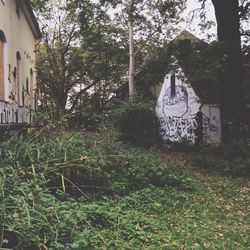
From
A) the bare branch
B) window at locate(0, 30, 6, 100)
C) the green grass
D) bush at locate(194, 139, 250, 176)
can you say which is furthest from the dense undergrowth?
the bare branch

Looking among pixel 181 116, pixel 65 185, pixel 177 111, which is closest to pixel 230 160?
pixel 65 185

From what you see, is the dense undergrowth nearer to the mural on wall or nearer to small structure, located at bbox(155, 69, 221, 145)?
small structure, located at bbox(155, 69, 221, 145)

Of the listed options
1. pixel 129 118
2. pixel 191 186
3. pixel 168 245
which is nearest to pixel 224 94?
pixel 129 118

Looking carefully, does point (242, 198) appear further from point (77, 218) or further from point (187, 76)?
point (187, 76)

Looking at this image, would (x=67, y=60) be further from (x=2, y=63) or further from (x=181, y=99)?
(x=2, y=63)

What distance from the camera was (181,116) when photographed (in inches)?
894

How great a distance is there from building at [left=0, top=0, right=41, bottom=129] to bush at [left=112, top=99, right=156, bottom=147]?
16.1ft

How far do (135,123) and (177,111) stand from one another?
10.7ft

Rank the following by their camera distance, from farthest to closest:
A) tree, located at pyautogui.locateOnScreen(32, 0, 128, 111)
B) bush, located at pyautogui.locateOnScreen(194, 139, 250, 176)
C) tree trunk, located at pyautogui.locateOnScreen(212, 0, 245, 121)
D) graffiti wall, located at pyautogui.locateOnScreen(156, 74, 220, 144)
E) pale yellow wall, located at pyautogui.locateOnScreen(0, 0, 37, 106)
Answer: tree, located at pyautogui.locateOnScreen(32, 0, 128, 111) < graffiti wall, located at pyautogui.locateOnScreen(156, 74, 220, 144) < tree trunk, located at pyautogui.locateOnScreen(212, 0, 245, 121) < pale yellow wall, located at pyautogui.locateOnScreen(0, 0, 37, 106) < bush, located at pyautogui.locateOnScreen(194, 139, 250, 176)

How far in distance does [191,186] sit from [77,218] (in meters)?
4.55

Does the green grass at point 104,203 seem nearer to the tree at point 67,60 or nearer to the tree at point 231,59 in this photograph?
the tree at point 231,59

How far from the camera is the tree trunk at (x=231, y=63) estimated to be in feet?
53.0

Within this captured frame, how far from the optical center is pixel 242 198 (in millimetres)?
9039

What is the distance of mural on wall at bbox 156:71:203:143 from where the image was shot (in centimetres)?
2166
